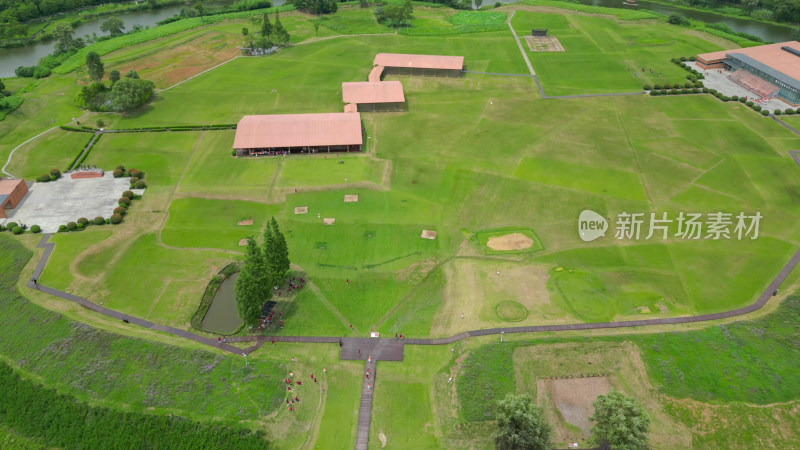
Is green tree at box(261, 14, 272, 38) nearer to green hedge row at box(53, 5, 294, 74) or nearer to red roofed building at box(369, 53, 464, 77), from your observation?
green hedge row at box(53, 5, 294, 74)

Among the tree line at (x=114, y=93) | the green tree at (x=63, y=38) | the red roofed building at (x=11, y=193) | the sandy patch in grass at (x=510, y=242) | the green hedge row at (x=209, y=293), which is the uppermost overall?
the green tree at (x=63, y=38)

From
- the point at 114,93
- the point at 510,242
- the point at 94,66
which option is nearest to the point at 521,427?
the point at 510,242

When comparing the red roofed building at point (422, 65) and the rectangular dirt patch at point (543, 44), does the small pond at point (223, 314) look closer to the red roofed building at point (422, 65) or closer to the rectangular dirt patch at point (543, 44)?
the red roofed building at point (422, 65)

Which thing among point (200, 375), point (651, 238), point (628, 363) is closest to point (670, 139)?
point (651, 238)

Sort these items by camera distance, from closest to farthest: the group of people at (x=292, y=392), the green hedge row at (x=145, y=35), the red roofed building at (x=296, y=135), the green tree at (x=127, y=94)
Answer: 1. the group of people at (x=292, y=392)
2. the red roofed building at (x=296, y=135)
3. the green tree at (x=127, y=94)
4. the green hedge row at (x=145, y=35)

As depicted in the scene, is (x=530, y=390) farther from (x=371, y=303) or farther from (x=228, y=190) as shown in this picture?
(x=228, y=190)

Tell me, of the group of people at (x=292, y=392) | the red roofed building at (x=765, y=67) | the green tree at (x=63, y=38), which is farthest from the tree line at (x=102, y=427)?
the red roofed building at (x=765, y=67)
